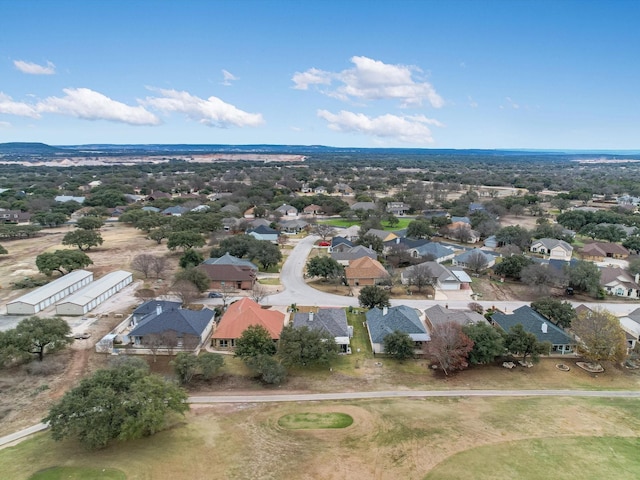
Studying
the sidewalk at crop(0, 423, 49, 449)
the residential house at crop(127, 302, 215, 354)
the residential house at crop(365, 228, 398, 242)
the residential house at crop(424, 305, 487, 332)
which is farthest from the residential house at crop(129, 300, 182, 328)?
the residential house at crop(365, 228, 398, 242)

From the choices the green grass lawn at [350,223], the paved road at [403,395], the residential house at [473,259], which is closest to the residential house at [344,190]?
the green grass lawn at [350,223]

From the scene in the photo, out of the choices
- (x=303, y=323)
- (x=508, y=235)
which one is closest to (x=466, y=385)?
(x=303, y=323)

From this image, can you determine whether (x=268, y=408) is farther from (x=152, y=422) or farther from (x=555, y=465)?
(x=555, y=465)

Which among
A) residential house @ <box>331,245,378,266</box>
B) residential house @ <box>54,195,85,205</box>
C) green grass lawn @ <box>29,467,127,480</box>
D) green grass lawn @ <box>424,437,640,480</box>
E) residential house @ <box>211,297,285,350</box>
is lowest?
green grass lawn @ <box>29,467,127,480</box>

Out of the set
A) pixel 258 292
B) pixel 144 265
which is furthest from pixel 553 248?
pixel 144 265

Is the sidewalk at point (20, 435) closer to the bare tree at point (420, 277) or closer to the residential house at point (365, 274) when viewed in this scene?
the residential house at point (365, 274)

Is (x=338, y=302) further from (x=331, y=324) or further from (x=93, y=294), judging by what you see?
(x=93, y=294)

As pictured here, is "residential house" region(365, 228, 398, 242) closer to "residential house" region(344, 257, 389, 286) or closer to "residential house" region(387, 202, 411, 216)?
"residential house" region(344, 257, 389, 286)
